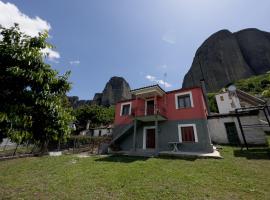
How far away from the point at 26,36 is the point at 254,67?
81567 millimetres

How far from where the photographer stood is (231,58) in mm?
61812

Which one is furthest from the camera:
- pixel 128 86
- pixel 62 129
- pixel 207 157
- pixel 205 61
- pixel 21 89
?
pixel 128 86

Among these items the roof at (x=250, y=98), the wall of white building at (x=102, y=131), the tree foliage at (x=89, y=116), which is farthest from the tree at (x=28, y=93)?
the tree foliage at (x=89, y=116)

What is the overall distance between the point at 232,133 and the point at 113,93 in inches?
2220

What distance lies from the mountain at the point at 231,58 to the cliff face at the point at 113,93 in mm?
32681

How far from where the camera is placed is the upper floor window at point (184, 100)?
14.4 m

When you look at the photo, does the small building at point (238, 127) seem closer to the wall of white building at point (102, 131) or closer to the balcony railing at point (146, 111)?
the balcony railing at point (146, 111)

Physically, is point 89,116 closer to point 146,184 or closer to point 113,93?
point 113,93

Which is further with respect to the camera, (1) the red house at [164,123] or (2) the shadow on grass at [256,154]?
(1) the red house at [164,123]

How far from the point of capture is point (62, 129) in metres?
4.41

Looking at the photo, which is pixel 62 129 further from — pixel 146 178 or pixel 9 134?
pixel 146 178

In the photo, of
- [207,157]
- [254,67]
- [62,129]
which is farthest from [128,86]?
[62,129]

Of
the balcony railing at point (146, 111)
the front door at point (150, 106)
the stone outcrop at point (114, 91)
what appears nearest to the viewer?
the balcony railing at point (146, 111)


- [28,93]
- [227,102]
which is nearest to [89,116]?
[227,102]
